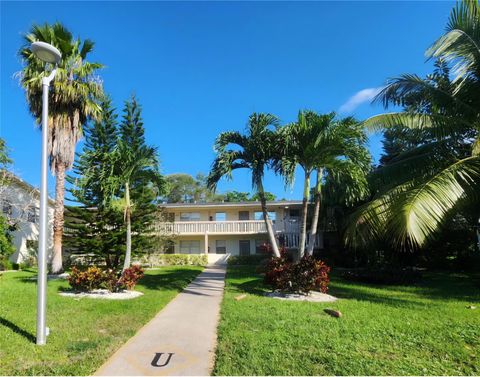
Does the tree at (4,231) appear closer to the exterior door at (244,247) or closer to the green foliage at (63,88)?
the green foliage at (63,88)

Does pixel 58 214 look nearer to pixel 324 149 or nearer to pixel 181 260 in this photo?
pixel 181 260

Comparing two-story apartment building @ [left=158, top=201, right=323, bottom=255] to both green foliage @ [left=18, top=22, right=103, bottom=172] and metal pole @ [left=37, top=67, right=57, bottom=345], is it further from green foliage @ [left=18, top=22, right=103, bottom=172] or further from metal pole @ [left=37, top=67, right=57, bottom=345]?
metal pole @ [left=37, top=67, right=57, bottom=345]

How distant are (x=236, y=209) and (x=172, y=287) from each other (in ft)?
56.9

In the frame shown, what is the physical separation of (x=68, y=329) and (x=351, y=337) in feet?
16.9

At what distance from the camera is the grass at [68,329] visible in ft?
16.1

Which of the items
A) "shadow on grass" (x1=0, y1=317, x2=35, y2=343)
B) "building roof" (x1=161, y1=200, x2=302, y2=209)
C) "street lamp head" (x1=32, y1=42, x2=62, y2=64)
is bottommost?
"shadow on grass" (x1=0, y1=317, x2=35, y2=343)

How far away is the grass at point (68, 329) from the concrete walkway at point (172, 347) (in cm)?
22

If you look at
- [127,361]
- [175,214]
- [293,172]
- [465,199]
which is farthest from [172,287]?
[175,214]

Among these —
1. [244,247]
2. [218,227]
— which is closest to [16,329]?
[218,227]

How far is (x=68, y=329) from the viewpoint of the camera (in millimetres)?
6762

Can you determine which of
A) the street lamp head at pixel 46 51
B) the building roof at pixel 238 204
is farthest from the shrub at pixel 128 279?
the building roof at pixel 238 204

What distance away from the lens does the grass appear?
4.90 meters

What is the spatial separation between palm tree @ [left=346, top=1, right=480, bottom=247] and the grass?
605cm

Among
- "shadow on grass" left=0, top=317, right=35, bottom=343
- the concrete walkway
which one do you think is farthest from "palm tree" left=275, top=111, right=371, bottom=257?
"shadow on grass" left=0, top=317, right=35, bottom=343
